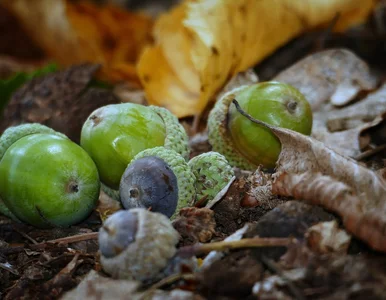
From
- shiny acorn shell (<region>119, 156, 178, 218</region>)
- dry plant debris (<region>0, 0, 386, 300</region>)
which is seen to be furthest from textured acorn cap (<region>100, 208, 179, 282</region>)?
shiny acorn shell (<region>119, 156, 178, 218</region>)

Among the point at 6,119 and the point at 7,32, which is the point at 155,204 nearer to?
the point at 6,119

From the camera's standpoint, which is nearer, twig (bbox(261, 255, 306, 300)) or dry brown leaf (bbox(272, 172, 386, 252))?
twig (bbox(261, 255, 306, 300))

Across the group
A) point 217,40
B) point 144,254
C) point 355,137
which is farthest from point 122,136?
point 355,137

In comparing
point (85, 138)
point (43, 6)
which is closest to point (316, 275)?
point (85, 138)

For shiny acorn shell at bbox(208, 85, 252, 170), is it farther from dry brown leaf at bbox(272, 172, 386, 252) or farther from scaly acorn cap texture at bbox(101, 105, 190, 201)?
dry brown leaf at bbox(272, 172, 386, 252)

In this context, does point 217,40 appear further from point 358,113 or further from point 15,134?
point 15,134
